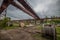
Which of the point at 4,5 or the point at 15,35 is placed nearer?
the point at 15,35

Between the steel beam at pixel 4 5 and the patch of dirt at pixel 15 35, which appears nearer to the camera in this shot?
the patch of dirt at pixel 15 35

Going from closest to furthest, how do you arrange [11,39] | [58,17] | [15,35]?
1. [11,39]
2. [15,35]
3. [58,17]

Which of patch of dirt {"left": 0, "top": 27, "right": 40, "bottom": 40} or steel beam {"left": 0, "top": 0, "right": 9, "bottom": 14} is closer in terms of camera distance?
patch of dirt {"left": 0, "top": 27, "right": 40, "bottom": 40}

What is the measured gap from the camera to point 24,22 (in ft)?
17.7

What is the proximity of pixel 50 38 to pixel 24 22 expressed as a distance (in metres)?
2.05

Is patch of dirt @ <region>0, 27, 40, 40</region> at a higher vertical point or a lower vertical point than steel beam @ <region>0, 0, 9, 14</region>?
lower

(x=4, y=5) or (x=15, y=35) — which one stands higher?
(x=4, y=5)

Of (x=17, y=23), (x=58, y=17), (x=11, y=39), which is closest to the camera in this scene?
(x=11, y=39)

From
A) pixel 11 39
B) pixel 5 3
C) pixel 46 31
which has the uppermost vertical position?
pixel 5 3

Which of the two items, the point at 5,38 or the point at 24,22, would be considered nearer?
the point at 5,38

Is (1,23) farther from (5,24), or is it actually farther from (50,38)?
(50,38)

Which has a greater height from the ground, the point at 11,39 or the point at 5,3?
the point at 5,3

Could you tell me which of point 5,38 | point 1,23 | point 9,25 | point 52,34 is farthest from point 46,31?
point 1,23

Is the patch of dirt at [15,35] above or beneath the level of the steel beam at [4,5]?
beneath
